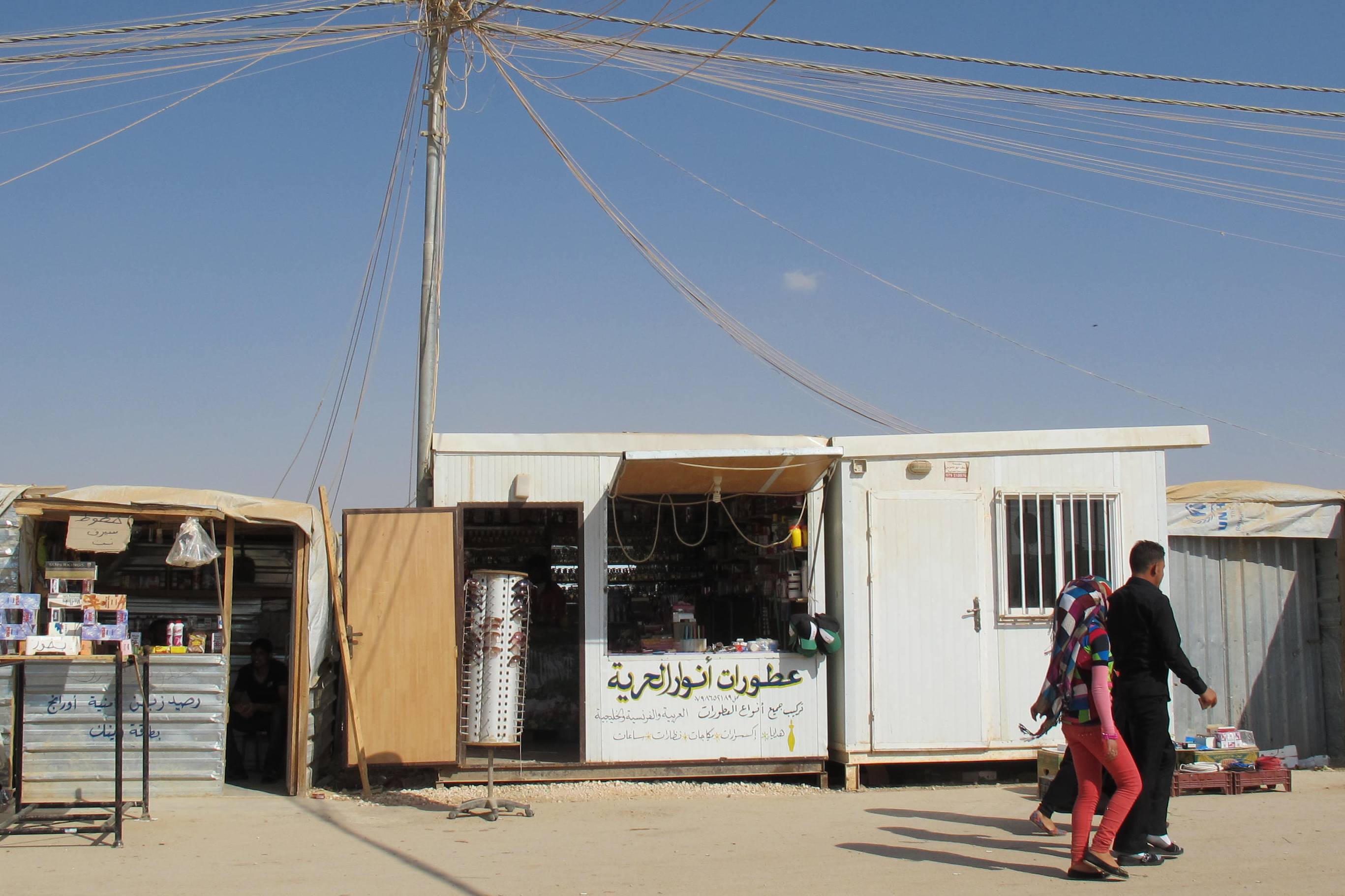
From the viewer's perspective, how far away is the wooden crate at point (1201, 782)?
355 inches

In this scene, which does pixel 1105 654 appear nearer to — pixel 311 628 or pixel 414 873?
pixel 414 873

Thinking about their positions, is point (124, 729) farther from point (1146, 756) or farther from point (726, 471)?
point (1146, 756)

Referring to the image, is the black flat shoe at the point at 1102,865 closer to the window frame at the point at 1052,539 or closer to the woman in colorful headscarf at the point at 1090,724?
the woman in colorful headscarf at the point at 1090,724

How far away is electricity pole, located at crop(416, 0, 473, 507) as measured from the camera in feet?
32.6

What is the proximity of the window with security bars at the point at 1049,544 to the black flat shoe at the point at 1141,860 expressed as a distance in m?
3.27

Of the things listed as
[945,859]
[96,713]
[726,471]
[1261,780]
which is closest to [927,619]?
[726,471]

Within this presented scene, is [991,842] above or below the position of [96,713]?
below

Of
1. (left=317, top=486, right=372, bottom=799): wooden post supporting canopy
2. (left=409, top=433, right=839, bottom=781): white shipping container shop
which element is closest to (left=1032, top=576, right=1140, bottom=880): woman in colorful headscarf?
(left=409, top=433, right=839, bottom=781): white shipping container shop

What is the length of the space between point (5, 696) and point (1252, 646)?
36.5ft

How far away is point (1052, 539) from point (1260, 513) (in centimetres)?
257

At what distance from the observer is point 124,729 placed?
8859 mm

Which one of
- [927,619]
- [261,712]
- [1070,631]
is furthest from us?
[261,712]

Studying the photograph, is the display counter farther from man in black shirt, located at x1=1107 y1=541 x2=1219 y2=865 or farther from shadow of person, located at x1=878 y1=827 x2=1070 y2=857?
man in black shirt, located at x1=1107 y1=541 x2=1219 y2=865

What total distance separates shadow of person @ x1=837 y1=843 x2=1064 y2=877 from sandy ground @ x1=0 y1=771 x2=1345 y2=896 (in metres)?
0.02
